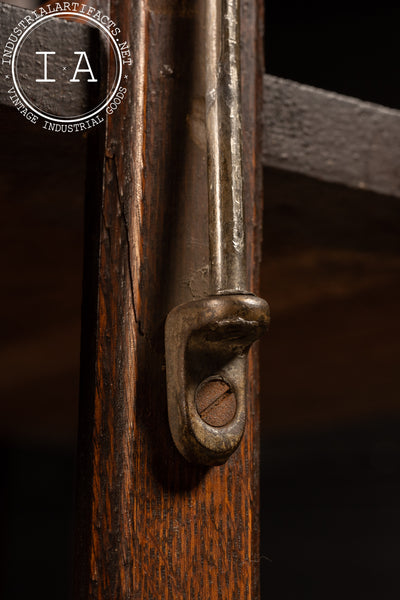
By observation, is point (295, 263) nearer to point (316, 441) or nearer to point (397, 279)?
point (397, 279)

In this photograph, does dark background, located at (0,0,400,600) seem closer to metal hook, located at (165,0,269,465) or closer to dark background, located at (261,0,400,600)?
dark background, located at (261,0,400,600)

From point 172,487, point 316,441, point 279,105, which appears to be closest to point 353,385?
point 316,441

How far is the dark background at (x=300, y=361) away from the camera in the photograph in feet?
2.47

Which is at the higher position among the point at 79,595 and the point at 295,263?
the point at 295,263

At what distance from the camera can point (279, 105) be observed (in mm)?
622

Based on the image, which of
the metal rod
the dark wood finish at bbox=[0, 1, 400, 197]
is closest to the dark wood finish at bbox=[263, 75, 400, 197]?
the dark wood finish at bbox=[0, 1, 400, 197]

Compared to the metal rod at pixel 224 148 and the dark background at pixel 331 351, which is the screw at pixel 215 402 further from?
the dark background at pixel 331 351

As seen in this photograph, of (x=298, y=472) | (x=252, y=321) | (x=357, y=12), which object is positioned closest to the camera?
(x=252, y=321)

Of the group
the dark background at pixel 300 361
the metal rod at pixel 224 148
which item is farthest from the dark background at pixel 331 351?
the metal rod at pixel 224 148

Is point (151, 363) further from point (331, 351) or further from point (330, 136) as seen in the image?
point (331, 351)

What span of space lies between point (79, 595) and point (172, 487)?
0.08 m

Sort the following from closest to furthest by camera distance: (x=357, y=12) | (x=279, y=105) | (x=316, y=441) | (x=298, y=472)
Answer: (x=279, y=105) < (x=357, y=12) < (x=316, y=441) < (x=298, y=472)

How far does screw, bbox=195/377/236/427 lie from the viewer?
1.59ft

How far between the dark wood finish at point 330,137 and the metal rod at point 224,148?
0.10 meters
